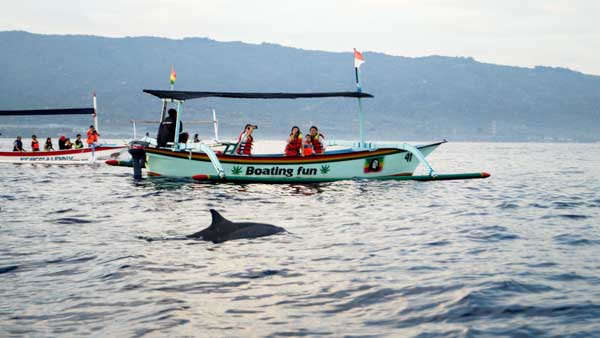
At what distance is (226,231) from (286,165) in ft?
39.9

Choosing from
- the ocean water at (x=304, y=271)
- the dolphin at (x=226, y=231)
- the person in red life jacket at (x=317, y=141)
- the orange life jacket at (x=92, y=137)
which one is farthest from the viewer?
the orange life jacket at (x=92, y=137)

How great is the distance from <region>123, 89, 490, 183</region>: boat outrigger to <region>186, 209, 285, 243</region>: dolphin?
10709 mm

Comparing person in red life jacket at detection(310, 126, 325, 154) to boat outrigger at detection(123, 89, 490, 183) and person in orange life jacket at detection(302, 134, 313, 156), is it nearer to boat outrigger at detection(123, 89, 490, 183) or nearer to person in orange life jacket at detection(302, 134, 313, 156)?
person in orange life jacket at detection(302, 134, 313, 156)

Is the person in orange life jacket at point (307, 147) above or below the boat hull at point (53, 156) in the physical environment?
above

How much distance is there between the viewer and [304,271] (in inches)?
384

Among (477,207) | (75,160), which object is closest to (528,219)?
(477,207)

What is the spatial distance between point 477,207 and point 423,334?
1252 centimetres

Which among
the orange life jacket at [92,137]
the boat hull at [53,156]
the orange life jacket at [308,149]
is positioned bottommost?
the boat hull at [53,156]

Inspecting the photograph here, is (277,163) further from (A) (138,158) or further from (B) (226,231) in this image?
(B) (226,231)

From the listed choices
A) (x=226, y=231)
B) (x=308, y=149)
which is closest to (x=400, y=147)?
(x=308, y=149)

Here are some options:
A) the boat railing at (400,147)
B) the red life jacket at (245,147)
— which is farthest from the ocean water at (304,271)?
the red life jacket at (245,147)

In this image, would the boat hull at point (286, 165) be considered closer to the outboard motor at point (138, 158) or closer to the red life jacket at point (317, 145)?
the outboard motor at point (138, 158)

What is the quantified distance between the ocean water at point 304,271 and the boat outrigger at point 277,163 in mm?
5319

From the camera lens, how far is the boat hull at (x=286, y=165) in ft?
78.8
